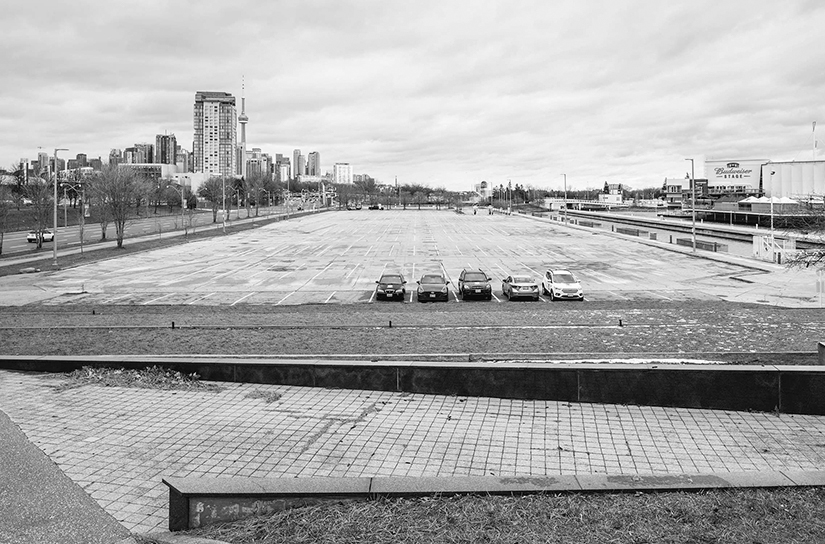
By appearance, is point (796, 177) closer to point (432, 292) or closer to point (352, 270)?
point (352, 270)

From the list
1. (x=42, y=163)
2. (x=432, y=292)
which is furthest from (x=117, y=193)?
(x=42, y=163)

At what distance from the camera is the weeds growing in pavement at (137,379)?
37.7ft

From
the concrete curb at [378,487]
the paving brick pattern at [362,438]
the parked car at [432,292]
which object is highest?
the parked car at [432,292]

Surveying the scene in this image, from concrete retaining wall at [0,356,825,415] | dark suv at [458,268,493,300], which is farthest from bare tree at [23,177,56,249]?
concrete retaining wall at [0,356,825,415]

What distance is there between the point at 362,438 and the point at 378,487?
2260 mm

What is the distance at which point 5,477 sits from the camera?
7.37 m

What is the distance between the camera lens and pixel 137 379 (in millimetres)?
11789

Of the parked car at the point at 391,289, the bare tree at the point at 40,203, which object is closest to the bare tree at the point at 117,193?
the bare tree at the point at 40,203

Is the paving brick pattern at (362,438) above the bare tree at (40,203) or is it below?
below

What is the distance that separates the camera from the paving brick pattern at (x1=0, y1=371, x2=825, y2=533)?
7605 millimetres

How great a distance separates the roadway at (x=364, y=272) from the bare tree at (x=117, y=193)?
15.2 feet

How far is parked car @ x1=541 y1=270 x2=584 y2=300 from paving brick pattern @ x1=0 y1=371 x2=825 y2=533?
67.7ft

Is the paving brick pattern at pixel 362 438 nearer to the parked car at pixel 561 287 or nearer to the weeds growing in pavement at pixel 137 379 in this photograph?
the weeds growing in pavement at pixel 137 379

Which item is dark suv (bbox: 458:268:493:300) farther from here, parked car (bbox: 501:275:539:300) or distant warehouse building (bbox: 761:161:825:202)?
distant warehouse building (bbox: 761:161:825:202)
